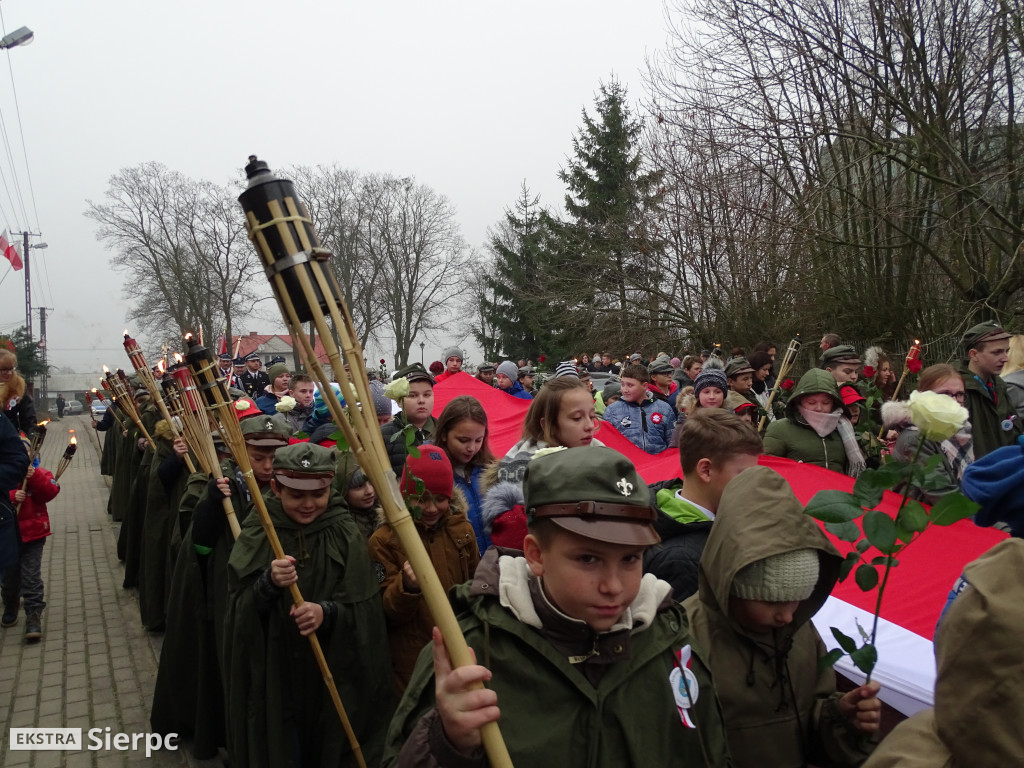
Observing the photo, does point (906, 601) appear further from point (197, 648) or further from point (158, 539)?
point (158, 539)

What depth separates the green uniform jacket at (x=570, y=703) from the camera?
1626mm

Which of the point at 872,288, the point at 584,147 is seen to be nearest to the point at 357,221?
the point at 584,147

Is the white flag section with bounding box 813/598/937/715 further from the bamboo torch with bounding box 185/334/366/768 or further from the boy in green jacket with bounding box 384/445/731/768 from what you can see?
the bamboo torch with bounding box 185/334/366/768

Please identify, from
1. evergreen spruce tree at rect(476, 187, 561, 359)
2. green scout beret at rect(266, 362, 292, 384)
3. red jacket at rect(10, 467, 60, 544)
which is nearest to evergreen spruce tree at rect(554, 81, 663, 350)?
evergreen spruce tree at rect(476, 187, 561, 359)

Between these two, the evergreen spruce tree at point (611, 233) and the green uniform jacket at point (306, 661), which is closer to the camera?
the green uniform jacket at point (306, 661)

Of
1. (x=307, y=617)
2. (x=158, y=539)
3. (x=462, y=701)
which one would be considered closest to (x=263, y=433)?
(x=307, y=617)

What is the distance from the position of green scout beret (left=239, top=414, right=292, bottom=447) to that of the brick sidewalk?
6.39 ft

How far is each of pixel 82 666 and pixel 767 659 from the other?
18.9 ft

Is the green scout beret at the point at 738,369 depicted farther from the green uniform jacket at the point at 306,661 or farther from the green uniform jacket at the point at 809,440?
the green uniform jacket at the point at 306,661

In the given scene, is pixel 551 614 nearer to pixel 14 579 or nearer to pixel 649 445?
pixel 649 445

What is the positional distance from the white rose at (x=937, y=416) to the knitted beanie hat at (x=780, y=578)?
462mm

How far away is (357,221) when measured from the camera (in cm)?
4156

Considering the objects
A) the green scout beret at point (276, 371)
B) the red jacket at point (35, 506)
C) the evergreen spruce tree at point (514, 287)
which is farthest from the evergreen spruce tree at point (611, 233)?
the red jacket at point (35, 506)

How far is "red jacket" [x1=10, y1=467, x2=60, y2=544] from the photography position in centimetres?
630
